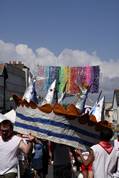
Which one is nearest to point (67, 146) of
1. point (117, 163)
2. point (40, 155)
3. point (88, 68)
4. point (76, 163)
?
point (76, 163)

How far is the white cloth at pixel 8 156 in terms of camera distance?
7707mm

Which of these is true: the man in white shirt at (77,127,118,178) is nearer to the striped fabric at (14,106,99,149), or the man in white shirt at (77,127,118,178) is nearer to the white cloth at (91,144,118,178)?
the white cloth at (91,144,118,178)

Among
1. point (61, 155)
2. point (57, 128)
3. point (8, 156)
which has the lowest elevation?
point (61, 155)

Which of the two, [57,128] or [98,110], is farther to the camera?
[98,110]

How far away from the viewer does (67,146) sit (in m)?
10.4

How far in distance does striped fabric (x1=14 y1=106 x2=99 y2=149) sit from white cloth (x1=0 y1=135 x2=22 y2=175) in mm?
2135

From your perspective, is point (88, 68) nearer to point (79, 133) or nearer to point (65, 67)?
point (65, 67)

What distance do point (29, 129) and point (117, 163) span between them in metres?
2.64

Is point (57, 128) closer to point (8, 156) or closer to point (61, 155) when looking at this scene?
point (61, 155)

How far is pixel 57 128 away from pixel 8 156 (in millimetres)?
2423

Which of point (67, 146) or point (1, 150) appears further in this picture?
point (67, 146)

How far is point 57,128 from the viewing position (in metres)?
10.1

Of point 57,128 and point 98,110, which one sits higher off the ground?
point 57,128

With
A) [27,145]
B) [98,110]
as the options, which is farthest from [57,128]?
[98,110]
